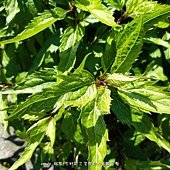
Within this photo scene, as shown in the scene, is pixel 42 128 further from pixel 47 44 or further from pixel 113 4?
pixel 113 4

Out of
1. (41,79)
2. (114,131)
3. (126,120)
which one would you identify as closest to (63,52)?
(41,79)

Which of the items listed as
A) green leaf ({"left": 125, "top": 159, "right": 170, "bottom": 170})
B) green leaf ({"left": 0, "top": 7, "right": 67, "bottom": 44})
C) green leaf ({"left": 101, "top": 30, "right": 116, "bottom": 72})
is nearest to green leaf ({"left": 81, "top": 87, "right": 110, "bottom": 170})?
green leaf ({"left": 101, "top": 30, "right": 116, "bottom": 72})

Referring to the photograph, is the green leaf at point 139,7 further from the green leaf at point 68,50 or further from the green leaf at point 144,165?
the green leaf at point 144,165

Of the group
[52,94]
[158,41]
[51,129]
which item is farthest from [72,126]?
[158,41]

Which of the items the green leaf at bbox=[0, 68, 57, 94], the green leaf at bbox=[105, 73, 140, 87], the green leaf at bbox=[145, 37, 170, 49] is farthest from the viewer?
the green leaf at bbox=[145, 37, 170, 49]

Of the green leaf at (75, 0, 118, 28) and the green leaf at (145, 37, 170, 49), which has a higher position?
the green leaf at (75, 0, 118, 28)

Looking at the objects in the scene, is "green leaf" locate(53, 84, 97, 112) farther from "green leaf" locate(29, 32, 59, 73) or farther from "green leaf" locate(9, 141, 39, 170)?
"green leaf" locate(29, 32, 59, 73)
